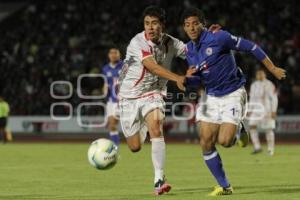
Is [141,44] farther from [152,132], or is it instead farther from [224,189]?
[224,189]

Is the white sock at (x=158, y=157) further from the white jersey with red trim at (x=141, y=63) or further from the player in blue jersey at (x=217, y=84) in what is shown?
the white jersey with red trim at (x=141, y=63)

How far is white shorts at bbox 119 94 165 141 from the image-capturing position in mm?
10875

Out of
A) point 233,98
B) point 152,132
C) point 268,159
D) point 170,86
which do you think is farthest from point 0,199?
point 268,159

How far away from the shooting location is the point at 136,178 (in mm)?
12984

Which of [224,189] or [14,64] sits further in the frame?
[14,64]

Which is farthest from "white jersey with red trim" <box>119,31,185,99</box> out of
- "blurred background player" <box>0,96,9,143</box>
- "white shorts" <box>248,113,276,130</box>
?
"blurred background player" <box>0,96,9,143</box>

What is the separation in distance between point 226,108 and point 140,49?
136 cm

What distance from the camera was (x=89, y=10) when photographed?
36.8 metres

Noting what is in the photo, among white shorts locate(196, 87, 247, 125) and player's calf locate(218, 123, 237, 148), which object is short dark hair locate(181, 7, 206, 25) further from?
player's calf locate(218, 123, 237, 148)

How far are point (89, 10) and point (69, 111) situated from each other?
25.7ft

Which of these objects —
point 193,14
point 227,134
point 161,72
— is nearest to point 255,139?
point 227,134

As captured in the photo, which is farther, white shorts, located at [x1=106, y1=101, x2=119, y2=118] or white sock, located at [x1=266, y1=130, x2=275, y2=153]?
white sock, located at [x1=266, y1=130, x2=275, y2=153]

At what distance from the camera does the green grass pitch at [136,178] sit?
1035 centimetres

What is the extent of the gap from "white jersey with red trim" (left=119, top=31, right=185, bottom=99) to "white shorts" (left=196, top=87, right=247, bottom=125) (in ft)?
2.75
